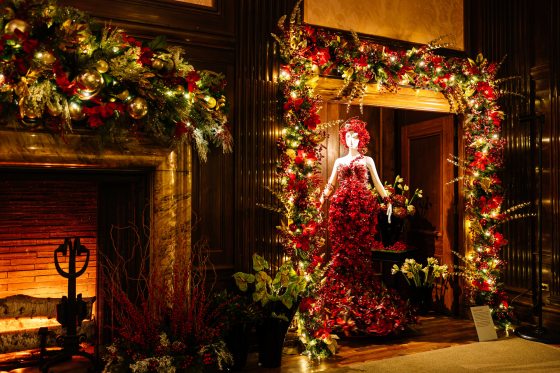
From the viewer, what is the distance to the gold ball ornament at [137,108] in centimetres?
352

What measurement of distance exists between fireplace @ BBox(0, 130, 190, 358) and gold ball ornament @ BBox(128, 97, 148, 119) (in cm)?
32

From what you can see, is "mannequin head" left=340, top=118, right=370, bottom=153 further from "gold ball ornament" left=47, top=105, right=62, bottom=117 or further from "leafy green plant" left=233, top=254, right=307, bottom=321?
"gold ball ornament" left=47, top=105, right=62, bottom=117

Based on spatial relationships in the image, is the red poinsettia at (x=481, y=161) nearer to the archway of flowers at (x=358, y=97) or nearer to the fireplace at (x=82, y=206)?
the archway of flowers at (x=358, y=97)

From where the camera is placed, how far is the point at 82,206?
14.9 ft

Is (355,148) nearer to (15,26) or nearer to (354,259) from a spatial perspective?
(354,259)

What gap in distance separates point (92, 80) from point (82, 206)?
1.64m

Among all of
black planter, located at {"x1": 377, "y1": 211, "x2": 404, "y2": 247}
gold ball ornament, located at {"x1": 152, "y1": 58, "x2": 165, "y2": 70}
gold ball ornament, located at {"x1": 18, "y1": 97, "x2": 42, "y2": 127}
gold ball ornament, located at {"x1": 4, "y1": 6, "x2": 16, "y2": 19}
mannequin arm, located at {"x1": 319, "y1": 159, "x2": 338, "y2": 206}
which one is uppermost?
gold ball ornament, located at {"x1": 4, "y1": 6, "x2": 16, "y2": 19}

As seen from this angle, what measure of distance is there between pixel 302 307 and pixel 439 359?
1217mm

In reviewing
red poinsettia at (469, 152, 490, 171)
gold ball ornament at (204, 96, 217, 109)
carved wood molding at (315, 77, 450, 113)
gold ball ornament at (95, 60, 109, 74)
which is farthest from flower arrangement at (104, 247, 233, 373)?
red poinsettia at (469, 152, 490, 171)

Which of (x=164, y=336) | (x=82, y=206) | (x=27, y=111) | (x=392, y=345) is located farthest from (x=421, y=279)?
(x=27, y=111)

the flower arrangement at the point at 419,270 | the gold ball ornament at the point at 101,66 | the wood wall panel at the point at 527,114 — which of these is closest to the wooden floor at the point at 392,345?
the flower arrangement at the point at 419,270

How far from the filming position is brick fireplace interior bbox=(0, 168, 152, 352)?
161 inches

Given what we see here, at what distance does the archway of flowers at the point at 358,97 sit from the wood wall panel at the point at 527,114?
216 mm

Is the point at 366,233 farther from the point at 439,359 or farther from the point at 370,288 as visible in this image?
the point at 439,359
